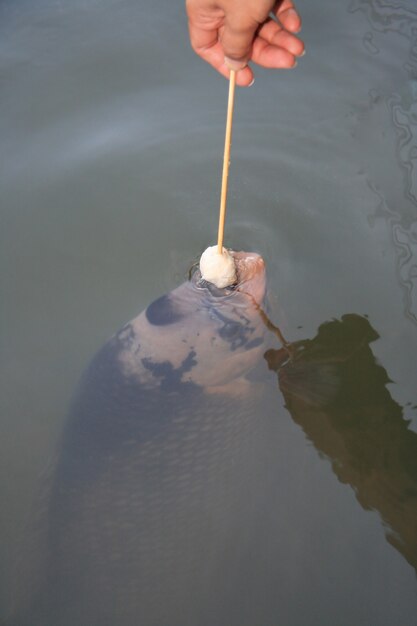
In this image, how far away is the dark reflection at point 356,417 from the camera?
88.4 inches

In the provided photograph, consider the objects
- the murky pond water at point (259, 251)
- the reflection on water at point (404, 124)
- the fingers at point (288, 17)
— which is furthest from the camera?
the reflection on water at point (404, 124)

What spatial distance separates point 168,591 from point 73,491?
0.43 metres

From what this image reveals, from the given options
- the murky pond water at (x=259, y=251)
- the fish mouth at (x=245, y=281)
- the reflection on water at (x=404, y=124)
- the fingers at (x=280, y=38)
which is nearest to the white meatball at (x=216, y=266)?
the fish mouth at (x=245, y=281)

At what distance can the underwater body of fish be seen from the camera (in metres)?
2.06

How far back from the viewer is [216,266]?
6.54 ft

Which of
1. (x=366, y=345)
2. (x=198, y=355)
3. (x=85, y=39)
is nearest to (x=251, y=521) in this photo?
(x=198, y=355)

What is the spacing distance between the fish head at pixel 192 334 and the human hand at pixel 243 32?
2.26 ft

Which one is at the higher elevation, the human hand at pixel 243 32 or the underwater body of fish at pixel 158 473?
the human hand at pixel 243 32

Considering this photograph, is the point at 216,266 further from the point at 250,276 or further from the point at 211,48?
the point at 211,48

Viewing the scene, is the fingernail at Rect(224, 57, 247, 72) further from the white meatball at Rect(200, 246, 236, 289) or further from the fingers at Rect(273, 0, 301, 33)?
the white meatball at Rect(200, 246, 236, 289)

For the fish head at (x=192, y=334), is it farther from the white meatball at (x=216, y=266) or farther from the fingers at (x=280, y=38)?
the fingers at (x=280, y=38)

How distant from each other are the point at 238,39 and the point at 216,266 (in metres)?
0.72

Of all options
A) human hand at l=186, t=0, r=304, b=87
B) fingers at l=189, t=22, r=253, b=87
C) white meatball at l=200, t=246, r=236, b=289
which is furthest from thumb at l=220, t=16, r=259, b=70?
white meatball at l=200, t=246, r=236, b=289

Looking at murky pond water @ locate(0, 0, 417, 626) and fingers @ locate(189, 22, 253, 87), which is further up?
fingers @ locate(189, 22, 253, 87)
